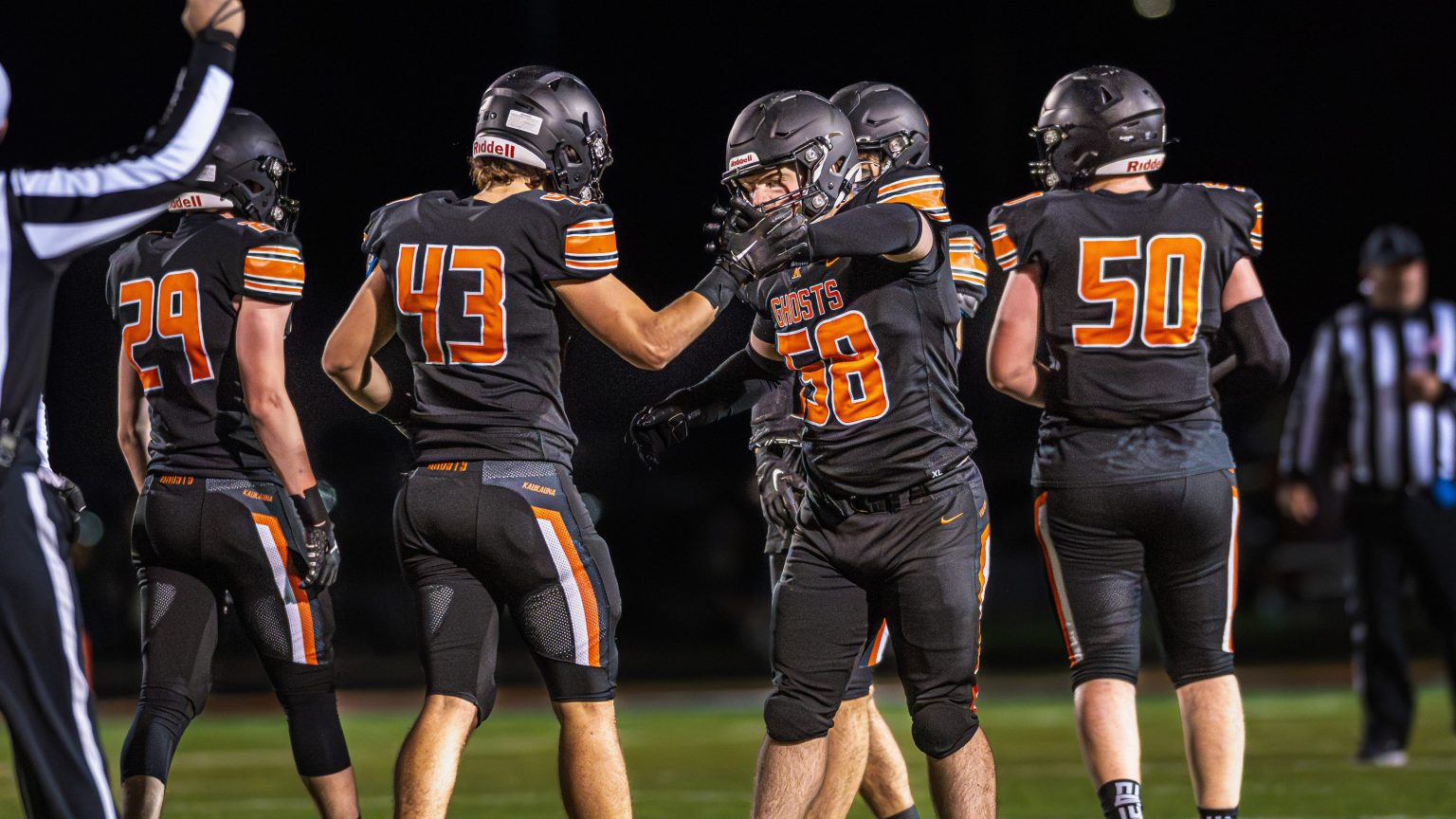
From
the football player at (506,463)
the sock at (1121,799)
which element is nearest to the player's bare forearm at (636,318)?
the football player at (506,463)

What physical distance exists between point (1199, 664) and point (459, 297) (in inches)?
85.8

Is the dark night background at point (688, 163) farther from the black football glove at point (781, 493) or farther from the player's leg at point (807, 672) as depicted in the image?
the player's leg at point (807, 672)

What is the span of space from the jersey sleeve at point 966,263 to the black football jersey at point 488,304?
3.37 ft

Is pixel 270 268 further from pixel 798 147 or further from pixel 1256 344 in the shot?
pixel 1256 344

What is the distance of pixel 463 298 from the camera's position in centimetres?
421

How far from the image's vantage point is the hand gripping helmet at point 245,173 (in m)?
4.83

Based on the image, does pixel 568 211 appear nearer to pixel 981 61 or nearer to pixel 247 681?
pixel 247 681

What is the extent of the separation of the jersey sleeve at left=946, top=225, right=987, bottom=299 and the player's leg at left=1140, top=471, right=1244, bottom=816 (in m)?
0.78

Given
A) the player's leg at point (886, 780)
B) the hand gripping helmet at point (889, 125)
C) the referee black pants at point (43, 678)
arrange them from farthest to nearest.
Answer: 1. the hand gripping helmet at point (889, 125)
2. the player's leg at point (886, 780)
3. the referee black pants at point (43, 678)

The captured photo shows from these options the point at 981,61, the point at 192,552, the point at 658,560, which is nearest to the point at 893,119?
the point at 192,552

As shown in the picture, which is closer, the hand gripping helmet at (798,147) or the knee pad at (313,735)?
the hand gripping helmet at (798,147)

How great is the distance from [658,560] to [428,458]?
13290mm

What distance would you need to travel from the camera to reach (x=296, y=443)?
448 centimetres

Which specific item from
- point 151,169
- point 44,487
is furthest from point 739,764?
point 151,169
